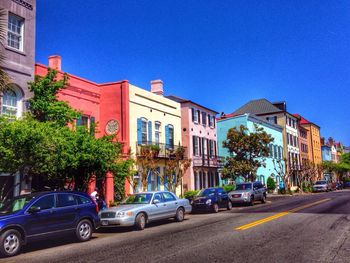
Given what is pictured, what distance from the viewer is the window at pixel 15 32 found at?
19253 millimetres

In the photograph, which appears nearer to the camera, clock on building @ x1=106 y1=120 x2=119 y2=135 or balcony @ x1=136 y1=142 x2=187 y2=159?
balcony @ x1=136 y1=142 x2=187 y2=159

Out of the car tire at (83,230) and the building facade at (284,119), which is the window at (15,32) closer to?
the car tire at (83,230)

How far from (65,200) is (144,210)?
3852 millimetres

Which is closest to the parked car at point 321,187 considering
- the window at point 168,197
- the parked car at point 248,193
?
the parked car at point 248,193

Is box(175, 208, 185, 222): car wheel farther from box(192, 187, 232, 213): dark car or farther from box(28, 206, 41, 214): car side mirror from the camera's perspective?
box(28, 206, 41, 214): car side mirror

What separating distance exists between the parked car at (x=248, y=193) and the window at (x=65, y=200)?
16673 mm

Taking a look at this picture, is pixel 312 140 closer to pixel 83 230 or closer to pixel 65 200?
pixel 83 230

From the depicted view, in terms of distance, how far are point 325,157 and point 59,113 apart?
8839 cm

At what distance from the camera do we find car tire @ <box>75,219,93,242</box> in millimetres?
12930

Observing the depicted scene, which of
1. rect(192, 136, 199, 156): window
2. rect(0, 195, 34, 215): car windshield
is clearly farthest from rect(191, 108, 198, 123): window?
rect(0, 195, 34, 215): car windshield

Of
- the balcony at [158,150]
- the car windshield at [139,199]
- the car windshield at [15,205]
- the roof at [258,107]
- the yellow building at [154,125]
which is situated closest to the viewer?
the car windshield at [15,205]

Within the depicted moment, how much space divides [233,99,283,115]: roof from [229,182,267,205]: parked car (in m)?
33.8

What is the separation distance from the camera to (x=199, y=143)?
3784 cm

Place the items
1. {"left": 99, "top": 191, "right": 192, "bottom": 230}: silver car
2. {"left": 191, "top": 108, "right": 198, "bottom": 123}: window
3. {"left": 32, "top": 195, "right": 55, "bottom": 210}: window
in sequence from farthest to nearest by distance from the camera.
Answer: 1. {"left": 191, "top": 108, "right": 198, "bottom": 123}: window
2. {"left": 99, "top": 191, "right": 192, "bottom": 230}: silver car
3. {"left": 32, "top": 195, "right": 55, "bottom": 210}: window
